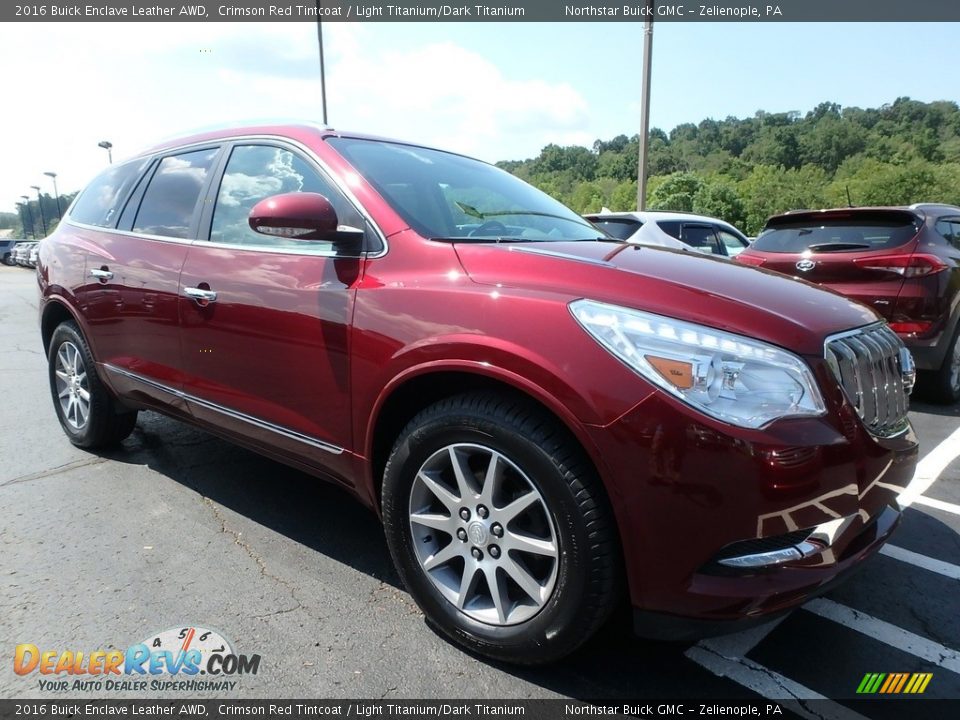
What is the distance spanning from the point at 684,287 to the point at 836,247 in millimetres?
4342

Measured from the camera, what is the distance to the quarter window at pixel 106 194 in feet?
12.3

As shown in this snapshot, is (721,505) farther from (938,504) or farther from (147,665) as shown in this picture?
(938,504)

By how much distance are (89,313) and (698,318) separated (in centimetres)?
340

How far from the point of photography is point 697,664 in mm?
2129

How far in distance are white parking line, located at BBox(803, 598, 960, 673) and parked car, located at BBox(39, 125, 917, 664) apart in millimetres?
513

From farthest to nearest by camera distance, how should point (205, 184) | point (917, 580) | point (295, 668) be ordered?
point (205, 184) → point (917, 580) → point (295, 668)

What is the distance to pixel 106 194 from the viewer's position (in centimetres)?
396

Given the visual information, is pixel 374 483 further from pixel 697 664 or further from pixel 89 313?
pixel 89 313

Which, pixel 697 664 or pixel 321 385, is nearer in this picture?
pixel 697 664

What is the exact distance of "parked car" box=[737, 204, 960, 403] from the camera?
5.05m

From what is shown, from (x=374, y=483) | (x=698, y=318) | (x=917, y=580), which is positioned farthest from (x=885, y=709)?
(x=374, y=483)

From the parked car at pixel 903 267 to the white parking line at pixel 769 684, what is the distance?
4.02 m

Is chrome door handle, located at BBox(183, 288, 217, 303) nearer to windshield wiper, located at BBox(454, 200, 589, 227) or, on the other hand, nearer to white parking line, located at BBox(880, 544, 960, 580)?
windshield wiper, located at BBox(454, 200, 589, 227)

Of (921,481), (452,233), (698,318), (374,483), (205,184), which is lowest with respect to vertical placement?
(921,481)
